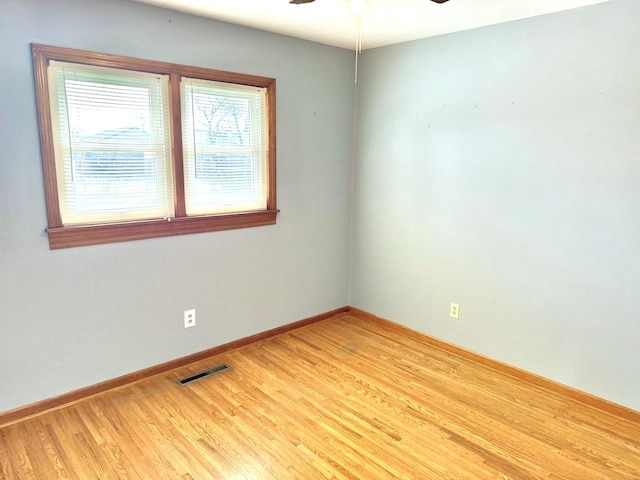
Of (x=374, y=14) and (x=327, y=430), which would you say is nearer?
(x=327, y=430)

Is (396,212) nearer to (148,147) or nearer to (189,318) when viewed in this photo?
(189,318)

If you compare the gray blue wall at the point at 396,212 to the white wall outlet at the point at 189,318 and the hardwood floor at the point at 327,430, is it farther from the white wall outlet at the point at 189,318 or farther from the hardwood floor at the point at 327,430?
the hardwood floor at the point at 327,430

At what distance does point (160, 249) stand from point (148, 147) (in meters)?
0.66

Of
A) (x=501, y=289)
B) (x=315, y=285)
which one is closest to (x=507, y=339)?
(x=501, y=289)

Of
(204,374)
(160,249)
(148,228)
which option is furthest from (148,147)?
(204,374)

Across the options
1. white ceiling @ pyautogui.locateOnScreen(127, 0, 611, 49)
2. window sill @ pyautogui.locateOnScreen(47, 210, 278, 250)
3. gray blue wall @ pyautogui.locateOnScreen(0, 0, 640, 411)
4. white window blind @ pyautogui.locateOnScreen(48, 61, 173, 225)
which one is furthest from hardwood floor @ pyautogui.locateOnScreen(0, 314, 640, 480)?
white ceiling @ pyautogui.locateOnScreen(127, 0, 611, 49)

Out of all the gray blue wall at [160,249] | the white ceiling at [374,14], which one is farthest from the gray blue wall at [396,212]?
the white ceiling at [374,14]

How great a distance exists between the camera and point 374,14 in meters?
2.65

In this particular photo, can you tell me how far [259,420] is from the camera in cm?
243

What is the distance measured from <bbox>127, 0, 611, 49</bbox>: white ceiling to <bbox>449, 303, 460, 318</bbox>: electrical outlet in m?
1.99

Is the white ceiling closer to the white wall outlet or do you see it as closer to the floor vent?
the white wall outlet

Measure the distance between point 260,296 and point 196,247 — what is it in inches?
27.7

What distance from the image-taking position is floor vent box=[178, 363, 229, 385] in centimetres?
282

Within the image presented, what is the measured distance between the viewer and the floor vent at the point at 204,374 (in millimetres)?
2816
